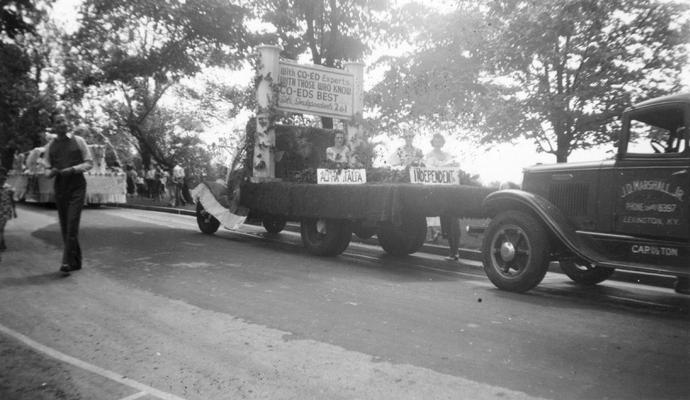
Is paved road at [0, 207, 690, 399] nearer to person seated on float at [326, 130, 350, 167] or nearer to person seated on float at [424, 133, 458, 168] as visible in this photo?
person seated on float at [424, 133, 458, 168]

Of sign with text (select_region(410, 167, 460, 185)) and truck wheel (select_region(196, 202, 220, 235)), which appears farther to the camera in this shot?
truck wheel (select_region(196, 202, 220, 235))

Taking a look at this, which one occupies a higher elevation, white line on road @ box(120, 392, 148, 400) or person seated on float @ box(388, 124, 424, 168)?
person seated on float @ box(388, 124, 424, 168)

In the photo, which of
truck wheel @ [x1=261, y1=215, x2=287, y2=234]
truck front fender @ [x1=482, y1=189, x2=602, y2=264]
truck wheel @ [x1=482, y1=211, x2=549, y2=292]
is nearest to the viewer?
truck front fender @ [x1=482, y1=189, x2=602, y2=264]

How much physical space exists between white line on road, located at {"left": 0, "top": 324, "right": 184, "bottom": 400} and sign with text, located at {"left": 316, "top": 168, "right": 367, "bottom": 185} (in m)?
4.76

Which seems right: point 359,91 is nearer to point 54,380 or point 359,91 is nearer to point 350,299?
point 350,299

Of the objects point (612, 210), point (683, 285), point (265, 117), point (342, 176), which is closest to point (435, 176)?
point (342, 176)

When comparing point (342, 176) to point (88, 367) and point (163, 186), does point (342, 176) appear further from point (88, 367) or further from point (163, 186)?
point (163, 186)

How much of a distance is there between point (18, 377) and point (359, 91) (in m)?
9.69

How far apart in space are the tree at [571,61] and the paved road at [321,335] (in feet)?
28.2

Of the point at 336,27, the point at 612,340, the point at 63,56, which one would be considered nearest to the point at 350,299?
the point at 612,340

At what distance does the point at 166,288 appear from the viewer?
5324mm

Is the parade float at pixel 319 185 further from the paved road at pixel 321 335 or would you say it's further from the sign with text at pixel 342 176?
the paved road at pixel 321 335

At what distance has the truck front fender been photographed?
5105 millimetres

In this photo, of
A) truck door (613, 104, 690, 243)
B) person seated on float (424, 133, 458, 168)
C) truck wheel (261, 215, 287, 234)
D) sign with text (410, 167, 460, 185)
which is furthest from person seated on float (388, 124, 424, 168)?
truck door (613, 104, 690, 243)
